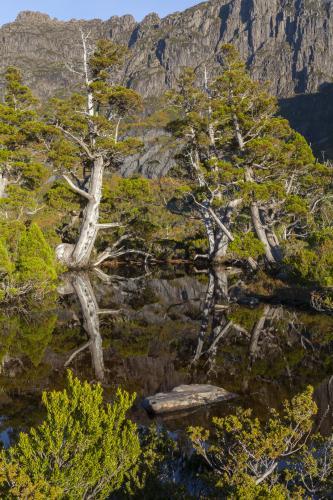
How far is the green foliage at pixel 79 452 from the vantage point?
4430 millimetres

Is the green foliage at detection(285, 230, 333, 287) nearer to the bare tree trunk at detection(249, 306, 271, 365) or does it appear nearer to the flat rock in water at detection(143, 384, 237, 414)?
the bare tree trunk at detection(249, 306, 271, 365)

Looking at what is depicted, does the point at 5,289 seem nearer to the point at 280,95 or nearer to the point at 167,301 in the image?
the point at 167,301

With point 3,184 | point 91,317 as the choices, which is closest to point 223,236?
point 3,184

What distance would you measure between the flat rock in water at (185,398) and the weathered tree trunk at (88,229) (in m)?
20.6

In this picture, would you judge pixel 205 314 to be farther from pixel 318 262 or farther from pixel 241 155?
pixel 241 155

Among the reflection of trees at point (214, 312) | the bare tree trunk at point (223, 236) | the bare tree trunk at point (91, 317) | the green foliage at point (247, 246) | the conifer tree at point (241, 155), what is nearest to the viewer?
the bare tree trunk at point (91, 317)

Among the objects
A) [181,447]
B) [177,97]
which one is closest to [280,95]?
[177,97]

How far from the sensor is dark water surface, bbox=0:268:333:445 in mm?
9383

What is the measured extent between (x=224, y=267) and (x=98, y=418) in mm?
25272

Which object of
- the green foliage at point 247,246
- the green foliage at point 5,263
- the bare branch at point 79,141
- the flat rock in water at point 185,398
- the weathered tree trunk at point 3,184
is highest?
the bare branch at point 79,141

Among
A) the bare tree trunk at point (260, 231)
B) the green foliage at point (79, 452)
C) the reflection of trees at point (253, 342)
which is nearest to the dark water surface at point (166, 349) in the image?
the reflection of trees at point (253, 342)

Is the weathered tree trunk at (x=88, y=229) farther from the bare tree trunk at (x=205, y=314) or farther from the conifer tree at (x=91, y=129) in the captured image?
the bare tree trunk at (x=205, y=314)

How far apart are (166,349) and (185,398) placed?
412cm

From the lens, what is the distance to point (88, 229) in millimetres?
29203
